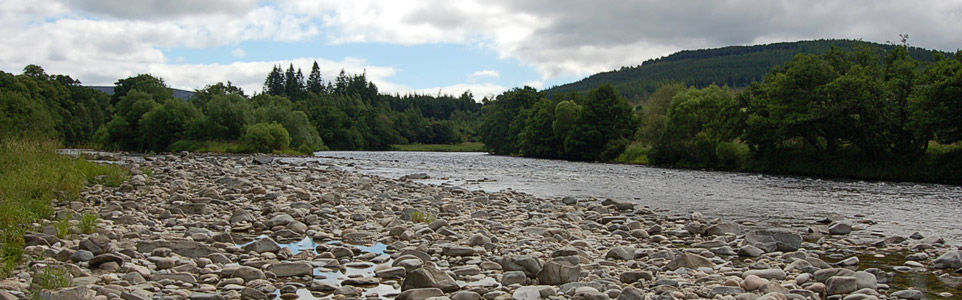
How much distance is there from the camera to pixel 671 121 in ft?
184

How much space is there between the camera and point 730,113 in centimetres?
5075

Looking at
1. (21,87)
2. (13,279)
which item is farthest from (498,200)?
(21,87)

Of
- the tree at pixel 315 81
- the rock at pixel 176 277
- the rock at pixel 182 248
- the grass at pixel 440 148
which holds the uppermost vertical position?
the tree at pixel 315 81

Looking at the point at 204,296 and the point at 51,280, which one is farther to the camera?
the point at 204,296

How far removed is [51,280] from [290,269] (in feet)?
8.02

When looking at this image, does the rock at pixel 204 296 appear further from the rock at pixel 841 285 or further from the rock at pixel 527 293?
the rock at pixel 841 285

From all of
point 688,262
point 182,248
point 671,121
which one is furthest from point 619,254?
point 671,121

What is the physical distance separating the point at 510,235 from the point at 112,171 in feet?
45.5

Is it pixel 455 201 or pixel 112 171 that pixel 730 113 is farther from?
pixel 112 171

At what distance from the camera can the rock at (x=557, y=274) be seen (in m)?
7.43

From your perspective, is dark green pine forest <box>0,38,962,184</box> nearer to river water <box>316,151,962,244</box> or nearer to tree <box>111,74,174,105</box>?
tree <box>111,74,174,105</box>

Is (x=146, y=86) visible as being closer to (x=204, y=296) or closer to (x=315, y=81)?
(x=315, y=81)

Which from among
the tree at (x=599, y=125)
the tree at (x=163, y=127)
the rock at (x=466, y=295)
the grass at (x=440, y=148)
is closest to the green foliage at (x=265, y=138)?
the tree at (x=163, y=127)

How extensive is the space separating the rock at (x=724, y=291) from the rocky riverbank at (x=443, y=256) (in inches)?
0.9
